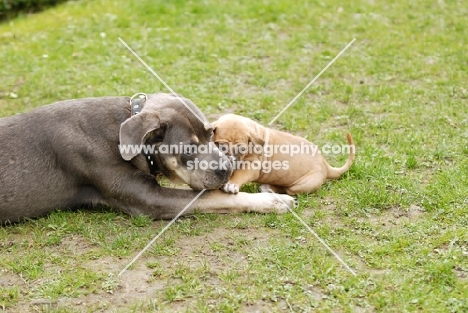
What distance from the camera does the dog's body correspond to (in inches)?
242

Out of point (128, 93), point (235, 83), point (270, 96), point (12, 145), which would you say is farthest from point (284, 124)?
point (12, 145)

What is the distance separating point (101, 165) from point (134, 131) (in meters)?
0.59

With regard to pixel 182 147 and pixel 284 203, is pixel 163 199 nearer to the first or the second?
pixel 182 147

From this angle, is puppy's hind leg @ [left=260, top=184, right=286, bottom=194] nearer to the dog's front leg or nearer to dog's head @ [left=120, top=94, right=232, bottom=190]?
the dog's front leg

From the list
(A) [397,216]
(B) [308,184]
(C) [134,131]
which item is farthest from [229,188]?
(A) [397,216]

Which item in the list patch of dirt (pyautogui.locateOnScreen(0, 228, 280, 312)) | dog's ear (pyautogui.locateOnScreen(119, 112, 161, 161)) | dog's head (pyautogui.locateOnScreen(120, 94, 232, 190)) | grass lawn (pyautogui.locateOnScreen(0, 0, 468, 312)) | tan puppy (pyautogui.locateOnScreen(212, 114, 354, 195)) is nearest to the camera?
patch of dirt (pyautogui.locateOnScreen(0, 228, 280, 312))

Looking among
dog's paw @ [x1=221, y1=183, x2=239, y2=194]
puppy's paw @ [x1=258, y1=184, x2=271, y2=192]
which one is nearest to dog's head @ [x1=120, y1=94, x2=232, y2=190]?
dog's paw @ [x1=221, y1=183, x2=239, y2=194]

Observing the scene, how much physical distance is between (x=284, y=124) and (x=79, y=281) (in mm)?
3928

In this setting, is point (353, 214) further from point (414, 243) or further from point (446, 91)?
point (446, 91)

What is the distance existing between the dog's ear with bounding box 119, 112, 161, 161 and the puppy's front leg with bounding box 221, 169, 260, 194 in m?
0.93

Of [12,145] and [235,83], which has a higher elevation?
[12,145]

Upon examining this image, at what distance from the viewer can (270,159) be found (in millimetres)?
6660

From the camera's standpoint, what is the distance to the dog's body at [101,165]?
614 cm

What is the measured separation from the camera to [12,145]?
6.21 m
